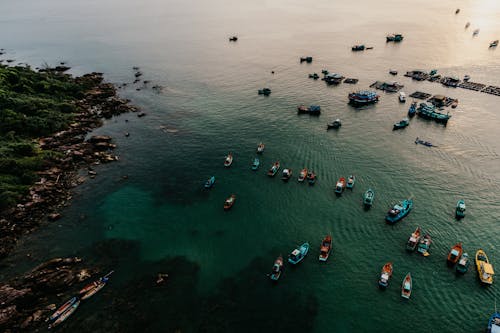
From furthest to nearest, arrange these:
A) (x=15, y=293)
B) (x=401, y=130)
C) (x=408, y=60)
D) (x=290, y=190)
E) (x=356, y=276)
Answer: (x=408, y=60) < (x=401, y=130) < (x=290, y=190) < (x=356, y=276) < (x=15, y=293)

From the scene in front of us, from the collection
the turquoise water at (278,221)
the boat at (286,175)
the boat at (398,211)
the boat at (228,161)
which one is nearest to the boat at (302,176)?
the turquoise water at (278,221)

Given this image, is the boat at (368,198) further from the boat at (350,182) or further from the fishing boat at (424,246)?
the fishing boat at (424,246)

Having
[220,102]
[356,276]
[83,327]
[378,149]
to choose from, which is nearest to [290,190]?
[356,276]

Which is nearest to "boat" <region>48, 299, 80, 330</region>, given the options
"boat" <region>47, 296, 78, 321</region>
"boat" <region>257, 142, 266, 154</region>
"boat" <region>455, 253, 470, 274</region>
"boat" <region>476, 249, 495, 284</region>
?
"boat" <region>47, 296, 78, 321</region>

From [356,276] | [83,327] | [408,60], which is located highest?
[408,60]

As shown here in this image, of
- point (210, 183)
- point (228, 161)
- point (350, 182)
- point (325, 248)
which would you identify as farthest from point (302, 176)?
point (210, 183)

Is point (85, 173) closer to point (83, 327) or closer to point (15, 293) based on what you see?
point (15, 293)
